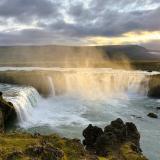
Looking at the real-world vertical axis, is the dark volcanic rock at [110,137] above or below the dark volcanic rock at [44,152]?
below

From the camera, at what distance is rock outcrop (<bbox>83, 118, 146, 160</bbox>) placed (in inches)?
759

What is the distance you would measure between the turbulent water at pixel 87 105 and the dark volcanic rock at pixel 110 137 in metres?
2.49

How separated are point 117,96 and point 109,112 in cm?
1725

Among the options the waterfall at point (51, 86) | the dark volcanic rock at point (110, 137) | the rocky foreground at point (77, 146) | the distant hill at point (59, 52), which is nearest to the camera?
the rocky foreground at point (77, 146)

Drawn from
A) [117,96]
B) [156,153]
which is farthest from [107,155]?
[117,96]

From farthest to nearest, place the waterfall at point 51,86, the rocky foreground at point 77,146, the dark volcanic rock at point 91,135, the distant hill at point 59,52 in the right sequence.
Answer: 1. the distant hill at point 59,52
2. the waterfall at point 51,86
3. the dark volcanic rock at point 91,135
4. the rocky foreground at point 77,146

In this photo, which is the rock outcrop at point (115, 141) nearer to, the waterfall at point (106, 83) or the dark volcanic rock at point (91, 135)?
the dark volcanic rock at point (91, 135)

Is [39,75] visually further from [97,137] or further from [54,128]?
[97,137]

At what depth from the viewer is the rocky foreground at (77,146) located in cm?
1486

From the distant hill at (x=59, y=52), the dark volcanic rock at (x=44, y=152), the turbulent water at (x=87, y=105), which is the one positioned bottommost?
the turbulent water at (x=87, y=105)

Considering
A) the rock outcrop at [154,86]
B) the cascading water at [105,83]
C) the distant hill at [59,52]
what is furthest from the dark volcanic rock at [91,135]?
the distant hill at [59,52]

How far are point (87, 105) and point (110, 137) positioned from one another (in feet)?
84.7

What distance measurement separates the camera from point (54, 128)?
3133 cm

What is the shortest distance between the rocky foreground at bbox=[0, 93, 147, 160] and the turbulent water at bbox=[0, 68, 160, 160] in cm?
346
